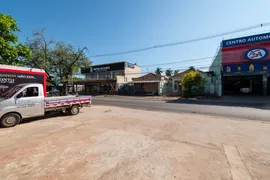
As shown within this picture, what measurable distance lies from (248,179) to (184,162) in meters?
1.18

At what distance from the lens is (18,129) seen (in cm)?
582

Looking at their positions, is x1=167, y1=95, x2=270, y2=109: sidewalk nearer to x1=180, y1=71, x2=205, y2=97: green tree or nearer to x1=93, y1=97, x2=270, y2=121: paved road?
x1=93, y1=97, x2=270, y2=121: paved road

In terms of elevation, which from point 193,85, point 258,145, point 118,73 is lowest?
point 258,145

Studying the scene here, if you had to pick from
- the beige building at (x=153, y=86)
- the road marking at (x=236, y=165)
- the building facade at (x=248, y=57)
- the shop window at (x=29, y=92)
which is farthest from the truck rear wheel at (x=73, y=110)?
the building facade at (x=248, y=57)

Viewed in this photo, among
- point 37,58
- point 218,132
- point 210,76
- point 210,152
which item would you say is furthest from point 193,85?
point 37,58

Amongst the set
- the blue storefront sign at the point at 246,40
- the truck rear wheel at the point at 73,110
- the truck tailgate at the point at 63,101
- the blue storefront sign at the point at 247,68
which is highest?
the blue storefront sign at the point at 246,40

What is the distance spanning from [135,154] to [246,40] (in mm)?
24922

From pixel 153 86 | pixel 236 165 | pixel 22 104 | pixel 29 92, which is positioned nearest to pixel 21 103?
pixel 22 104

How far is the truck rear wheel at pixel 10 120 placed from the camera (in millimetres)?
5992

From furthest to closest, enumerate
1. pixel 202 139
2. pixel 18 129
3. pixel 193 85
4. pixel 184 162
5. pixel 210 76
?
1. pixel 210 76
2. pixel 193 85
3. pixel 18 129
4. pixel 202 139
5. pixel 184 162

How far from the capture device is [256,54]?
19062 mm

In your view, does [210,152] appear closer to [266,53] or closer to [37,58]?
[37,58]

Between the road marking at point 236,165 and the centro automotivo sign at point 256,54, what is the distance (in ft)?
72.0

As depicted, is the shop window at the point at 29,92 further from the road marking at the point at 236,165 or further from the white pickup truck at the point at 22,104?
the road marking at the point at 236,165
